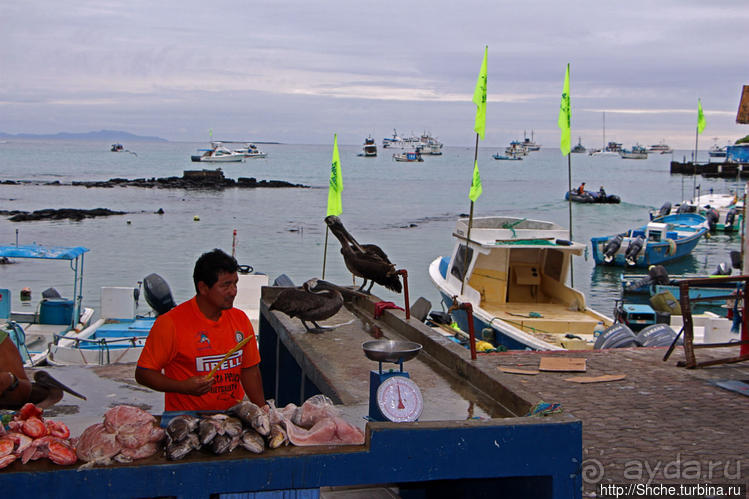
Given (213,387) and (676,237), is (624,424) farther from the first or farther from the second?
(676,237)

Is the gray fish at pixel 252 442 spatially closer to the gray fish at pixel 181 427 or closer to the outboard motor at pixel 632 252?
the gray fish at pixel 181 427

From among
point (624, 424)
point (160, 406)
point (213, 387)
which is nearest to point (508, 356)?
point (624, 424)

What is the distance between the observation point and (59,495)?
3.28 m

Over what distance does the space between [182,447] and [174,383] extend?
0.74m

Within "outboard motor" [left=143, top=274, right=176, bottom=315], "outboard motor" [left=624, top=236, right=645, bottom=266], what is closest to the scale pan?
"outboard motor" [left=143, top=274, right=176, bottom=315]

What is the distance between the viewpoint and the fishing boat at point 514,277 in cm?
1578

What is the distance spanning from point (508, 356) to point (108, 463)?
25.4 feet

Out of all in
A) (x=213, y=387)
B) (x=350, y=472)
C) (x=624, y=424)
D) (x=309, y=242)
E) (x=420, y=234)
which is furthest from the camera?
(x=420, y=234)

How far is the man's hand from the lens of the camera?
400 centimetres

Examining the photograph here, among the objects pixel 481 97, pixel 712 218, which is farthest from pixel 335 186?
pixel 712 218

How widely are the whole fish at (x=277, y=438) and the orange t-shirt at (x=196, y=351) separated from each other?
2.99 feet

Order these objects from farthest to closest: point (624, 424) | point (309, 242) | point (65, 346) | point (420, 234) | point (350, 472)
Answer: point (420, 234), point (309, 242), point (65, 346), point (624, 424), point (350, 472)

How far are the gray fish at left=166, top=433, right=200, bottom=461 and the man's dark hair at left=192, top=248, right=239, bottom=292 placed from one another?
3.59 ft

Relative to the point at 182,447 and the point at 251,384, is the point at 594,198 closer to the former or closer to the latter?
the point at 251,384
